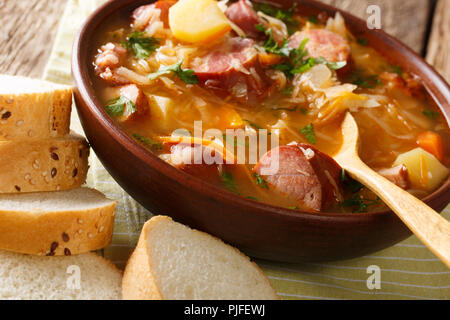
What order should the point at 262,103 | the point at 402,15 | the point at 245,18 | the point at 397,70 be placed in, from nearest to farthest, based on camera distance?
the point at 262,103 → the point at 245,18 → the point at 397,70 → the point at 402,15

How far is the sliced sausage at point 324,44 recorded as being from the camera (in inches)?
150

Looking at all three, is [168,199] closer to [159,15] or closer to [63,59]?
[159,15]

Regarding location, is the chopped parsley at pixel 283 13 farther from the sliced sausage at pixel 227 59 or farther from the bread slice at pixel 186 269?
the bread slice at pixel 186 269

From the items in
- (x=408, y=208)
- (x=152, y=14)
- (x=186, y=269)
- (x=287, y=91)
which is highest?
(x=152, y=14)

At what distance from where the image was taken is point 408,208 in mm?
2654

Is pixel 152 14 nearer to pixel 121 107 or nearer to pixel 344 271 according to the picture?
pixel 121 107

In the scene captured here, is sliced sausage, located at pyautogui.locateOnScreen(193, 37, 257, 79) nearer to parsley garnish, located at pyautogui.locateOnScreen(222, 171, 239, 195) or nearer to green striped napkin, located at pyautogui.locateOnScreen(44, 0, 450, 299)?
parsley garnish, located at pyautogui.locateOnScreen(222, 171, 239, 195)

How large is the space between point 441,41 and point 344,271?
3228mm

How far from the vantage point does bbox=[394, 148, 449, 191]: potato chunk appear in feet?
10.2

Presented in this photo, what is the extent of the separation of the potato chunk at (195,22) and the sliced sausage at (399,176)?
4.21 ft

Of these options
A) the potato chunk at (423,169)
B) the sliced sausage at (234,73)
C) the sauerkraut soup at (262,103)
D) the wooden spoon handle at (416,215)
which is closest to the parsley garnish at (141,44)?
the sauerkraut soup at (262,103)

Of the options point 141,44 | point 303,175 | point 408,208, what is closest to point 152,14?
point 141,44

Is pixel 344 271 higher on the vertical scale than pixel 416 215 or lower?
lower

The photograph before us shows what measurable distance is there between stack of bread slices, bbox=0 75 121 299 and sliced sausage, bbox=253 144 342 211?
835mm
